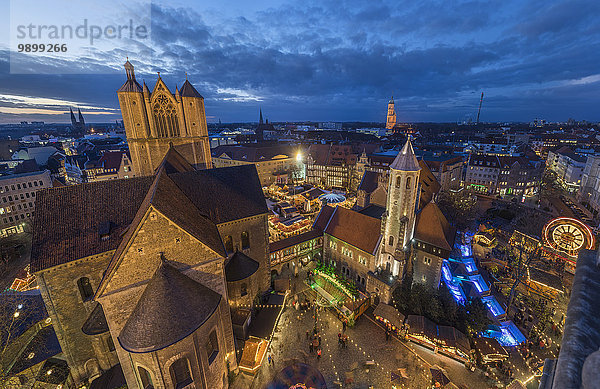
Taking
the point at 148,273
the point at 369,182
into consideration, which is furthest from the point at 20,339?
the point at 369,182

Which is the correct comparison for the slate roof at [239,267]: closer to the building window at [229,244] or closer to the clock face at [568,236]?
the building window at [229,244]

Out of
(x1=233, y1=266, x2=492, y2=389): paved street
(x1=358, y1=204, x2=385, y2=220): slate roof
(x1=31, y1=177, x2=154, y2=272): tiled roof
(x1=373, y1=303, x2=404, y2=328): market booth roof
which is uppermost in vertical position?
(x1=31, y1=177, x2=154, y2=272): tiled roof

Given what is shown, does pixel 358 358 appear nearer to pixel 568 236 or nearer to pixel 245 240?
pixel 245 240

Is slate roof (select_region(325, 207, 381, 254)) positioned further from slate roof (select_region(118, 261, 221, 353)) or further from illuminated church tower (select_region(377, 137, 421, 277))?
slate roof (select_region(118, 261, 221, 353))

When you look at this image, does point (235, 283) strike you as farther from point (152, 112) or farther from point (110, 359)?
point (152, 112)

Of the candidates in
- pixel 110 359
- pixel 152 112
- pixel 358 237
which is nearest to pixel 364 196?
pixel 358 237

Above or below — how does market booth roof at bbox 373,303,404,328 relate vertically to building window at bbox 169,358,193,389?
below

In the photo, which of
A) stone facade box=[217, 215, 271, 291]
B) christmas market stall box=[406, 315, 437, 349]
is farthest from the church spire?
christmas market stall box=[406, 315, 437, 349]
